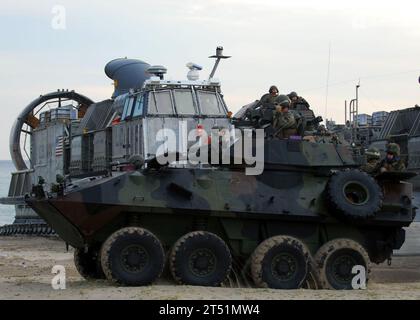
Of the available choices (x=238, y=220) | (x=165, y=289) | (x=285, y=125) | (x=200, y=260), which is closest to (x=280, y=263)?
(x=238, y=220)

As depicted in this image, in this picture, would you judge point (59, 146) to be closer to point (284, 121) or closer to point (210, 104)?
point (210, 104)

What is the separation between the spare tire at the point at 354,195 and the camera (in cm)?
1614

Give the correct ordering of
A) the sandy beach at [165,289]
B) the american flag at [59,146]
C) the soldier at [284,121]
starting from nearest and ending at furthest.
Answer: the sandy beach at [165,289]
the soldier at [284,121]
the american flag at [59,146]

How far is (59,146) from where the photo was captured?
3212 centimetres

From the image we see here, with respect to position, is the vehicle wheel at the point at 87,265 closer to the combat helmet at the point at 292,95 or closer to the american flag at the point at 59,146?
the combat helmet at the point at 292,95

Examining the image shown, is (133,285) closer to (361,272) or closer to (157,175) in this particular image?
(157,175)

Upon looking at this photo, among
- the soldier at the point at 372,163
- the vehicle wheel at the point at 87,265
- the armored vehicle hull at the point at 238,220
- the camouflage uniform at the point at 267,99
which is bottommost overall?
the vehicle wheel at the point at 87,265

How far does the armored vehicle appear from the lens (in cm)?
1520

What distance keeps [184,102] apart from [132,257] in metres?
8.70

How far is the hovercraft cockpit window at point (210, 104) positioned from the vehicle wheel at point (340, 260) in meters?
7.55

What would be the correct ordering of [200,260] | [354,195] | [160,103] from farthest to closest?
[160,103]
[354,195]
[200,260]

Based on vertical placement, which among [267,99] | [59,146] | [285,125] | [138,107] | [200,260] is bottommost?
[200,260]

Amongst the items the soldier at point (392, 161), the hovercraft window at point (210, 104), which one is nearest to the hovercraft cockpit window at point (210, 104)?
the hovercraft window at point (210, 104)
